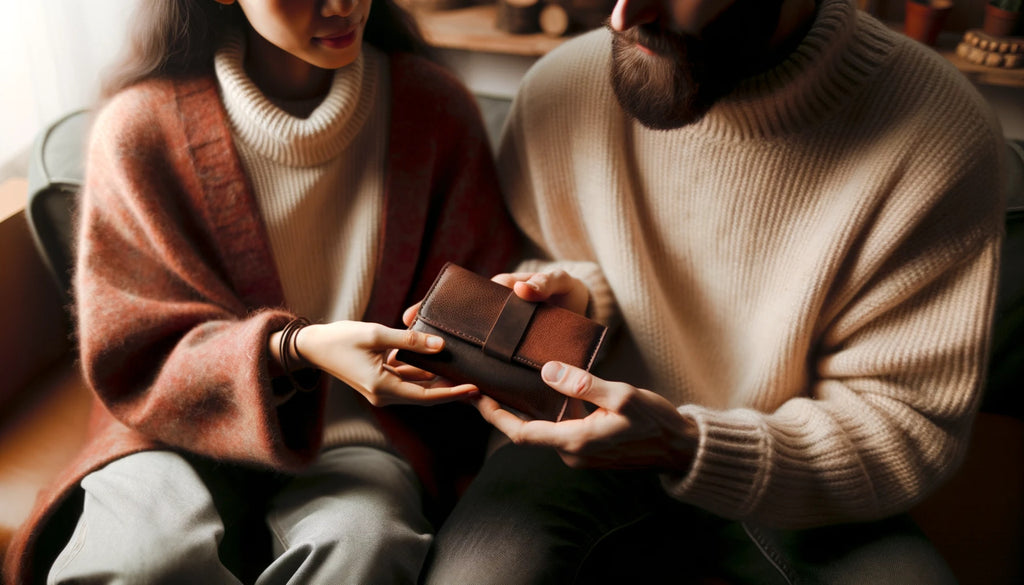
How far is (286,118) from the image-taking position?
973mm

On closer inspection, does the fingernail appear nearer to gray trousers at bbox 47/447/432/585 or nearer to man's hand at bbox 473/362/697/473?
man's hand at bbox 473/362/697/473

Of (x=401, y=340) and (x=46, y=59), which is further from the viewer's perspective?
Answer: (x=46, y=59)

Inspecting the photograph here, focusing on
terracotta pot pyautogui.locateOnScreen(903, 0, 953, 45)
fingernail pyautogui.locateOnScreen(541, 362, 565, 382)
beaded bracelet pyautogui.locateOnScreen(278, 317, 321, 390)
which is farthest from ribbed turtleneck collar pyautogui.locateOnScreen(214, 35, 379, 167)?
terracotta pot pyautogui.locateOnScreen(903, 0, 953, 45)

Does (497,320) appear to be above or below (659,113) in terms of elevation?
below

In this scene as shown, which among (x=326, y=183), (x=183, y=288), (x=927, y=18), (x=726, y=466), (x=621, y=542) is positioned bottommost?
(x=621, y=542)

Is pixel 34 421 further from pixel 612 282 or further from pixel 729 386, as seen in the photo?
pixel 729 386

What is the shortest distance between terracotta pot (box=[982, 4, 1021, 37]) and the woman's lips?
1.14 meters

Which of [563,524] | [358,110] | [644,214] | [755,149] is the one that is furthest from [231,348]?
[755,149]

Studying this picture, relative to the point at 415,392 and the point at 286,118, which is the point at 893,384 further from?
the point at 286,118

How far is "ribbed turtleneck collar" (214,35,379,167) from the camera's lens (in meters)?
0.97

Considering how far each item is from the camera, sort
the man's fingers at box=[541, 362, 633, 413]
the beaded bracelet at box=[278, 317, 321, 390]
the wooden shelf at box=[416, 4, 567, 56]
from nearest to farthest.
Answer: the man's fingers at box=[541, 362, 633, 413] → the beaded bracelet at box=[278, 317, 321, 390] → the wooden shelf at box=[416, 4, 567, 56]

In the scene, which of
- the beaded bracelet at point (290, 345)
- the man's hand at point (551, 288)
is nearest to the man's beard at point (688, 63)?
the man's hand at point (551, 288)

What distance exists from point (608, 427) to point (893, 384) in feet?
1.31

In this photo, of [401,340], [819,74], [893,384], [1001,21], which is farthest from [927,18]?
[401,340]
